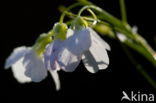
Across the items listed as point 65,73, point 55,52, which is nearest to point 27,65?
point 55,52

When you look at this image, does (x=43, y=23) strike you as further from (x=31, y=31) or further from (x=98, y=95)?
(x=98, y=95)

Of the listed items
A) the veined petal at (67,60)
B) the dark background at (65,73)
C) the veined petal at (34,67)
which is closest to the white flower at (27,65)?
the veined petal at (34,67)

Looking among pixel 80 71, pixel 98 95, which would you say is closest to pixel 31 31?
pixel 80 71

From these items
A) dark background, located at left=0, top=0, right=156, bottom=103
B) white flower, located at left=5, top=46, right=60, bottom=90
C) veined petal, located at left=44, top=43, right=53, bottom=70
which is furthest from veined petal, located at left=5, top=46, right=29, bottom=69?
dark background, located at left=0, top=0, right=156, bottom=103

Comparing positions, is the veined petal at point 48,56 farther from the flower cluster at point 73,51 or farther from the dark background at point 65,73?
the dark background at point 65,73

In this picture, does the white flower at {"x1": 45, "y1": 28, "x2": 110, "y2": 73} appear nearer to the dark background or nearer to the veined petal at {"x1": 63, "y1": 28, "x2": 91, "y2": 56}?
the veined petal at {"x1": 63, "y1": 28, "x2": 91, "y2": 56}

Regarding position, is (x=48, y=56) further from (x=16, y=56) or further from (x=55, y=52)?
(x=16, y=56)

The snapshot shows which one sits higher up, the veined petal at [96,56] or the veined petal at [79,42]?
the veined petal at [79,42]
